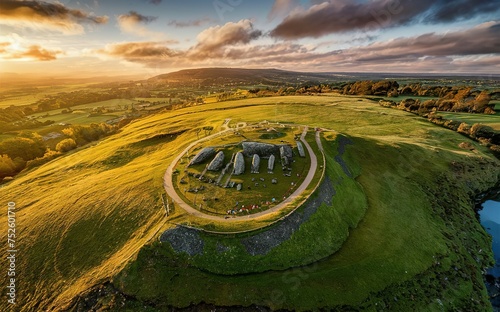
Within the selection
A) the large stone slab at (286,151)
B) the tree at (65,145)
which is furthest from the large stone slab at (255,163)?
the tree at (65,145)

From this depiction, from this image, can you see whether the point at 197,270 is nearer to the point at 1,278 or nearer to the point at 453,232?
the point at 1,278

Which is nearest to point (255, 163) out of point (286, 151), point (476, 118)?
point (286, 151)

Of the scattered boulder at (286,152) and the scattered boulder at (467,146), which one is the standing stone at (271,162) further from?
the scattered boulder at (467,146)

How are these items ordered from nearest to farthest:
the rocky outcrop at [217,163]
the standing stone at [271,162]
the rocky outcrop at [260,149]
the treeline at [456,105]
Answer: the standing stone at [271,162] → the rocky outcrop at [217,163] → the rocky outcrop at [260,149] → the treeline at [456,105]

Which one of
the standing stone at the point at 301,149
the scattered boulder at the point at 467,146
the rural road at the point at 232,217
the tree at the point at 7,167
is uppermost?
the standing stone at the point at 301,149

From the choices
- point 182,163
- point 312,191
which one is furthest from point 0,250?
point 312,191
